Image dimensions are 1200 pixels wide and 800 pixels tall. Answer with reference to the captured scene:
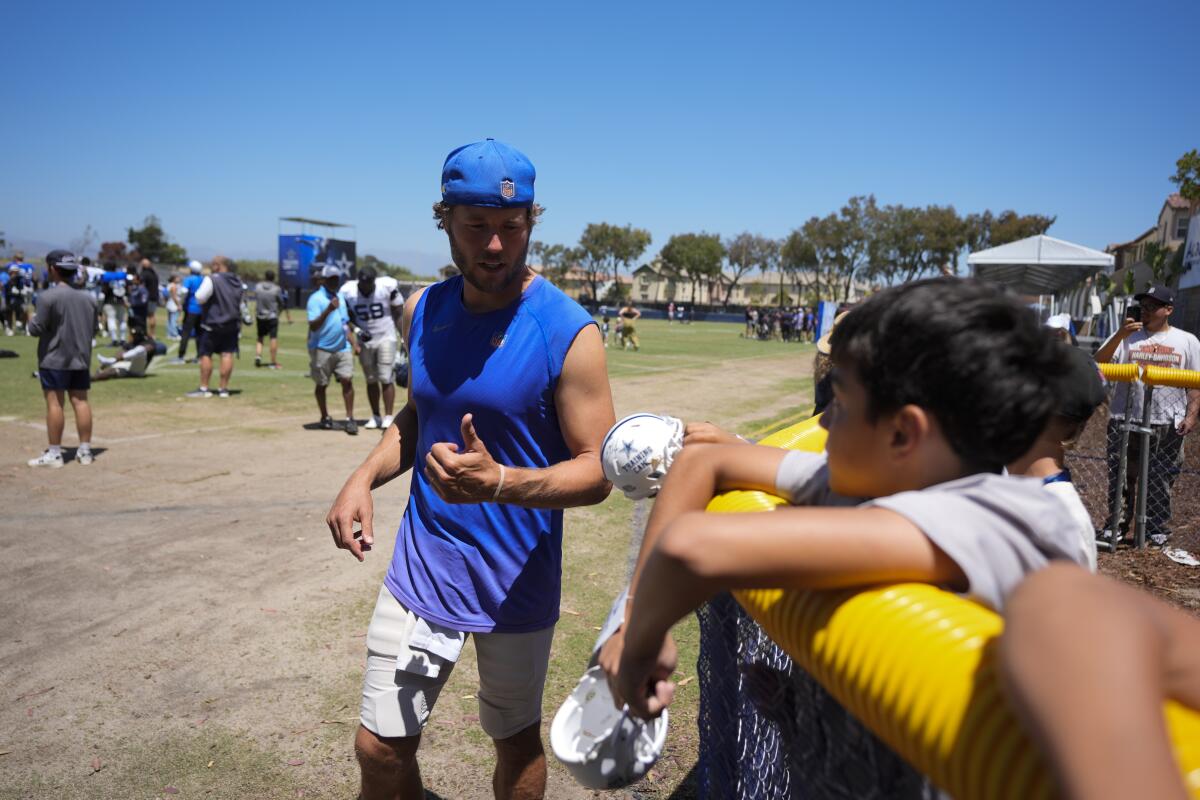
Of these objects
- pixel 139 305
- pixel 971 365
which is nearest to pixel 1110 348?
pixel 971 365

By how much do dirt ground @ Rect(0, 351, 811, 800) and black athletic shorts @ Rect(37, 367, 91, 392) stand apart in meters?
0.77

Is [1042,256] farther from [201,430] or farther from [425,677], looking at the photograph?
[425,677]

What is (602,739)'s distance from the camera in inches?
52.9

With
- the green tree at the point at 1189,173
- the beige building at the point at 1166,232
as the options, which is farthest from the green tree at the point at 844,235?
the green tree at the point at 1189,173

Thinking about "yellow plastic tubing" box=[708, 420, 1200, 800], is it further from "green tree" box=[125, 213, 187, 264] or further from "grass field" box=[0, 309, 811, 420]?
"green tree" box=[125, 213, 187, 264]

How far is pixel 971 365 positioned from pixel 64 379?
8.82m

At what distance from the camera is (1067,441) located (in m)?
3.41

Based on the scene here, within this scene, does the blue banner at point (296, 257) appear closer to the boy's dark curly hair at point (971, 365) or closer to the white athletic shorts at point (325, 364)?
the white athletic shorts at point (325, 364)

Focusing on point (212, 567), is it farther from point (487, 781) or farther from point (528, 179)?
point (528, 179)

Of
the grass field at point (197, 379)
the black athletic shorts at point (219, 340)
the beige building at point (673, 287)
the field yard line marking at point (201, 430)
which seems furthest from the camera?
the beige building at point (673, 287)

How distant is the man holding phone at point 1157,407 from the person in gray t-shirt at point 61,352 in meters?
9.31

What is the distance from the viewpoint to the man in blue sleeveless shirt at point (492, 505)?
8.06ft

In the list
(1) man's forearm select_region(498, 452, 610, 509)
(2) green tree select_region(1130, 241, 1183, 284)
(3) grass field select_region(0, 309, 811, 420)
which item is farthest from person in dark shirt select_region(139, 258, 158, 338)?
(2) green tree select_region(1130, 241, 1183, 284)

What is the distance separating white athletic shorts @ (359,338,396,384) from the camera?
9922 millimetres
